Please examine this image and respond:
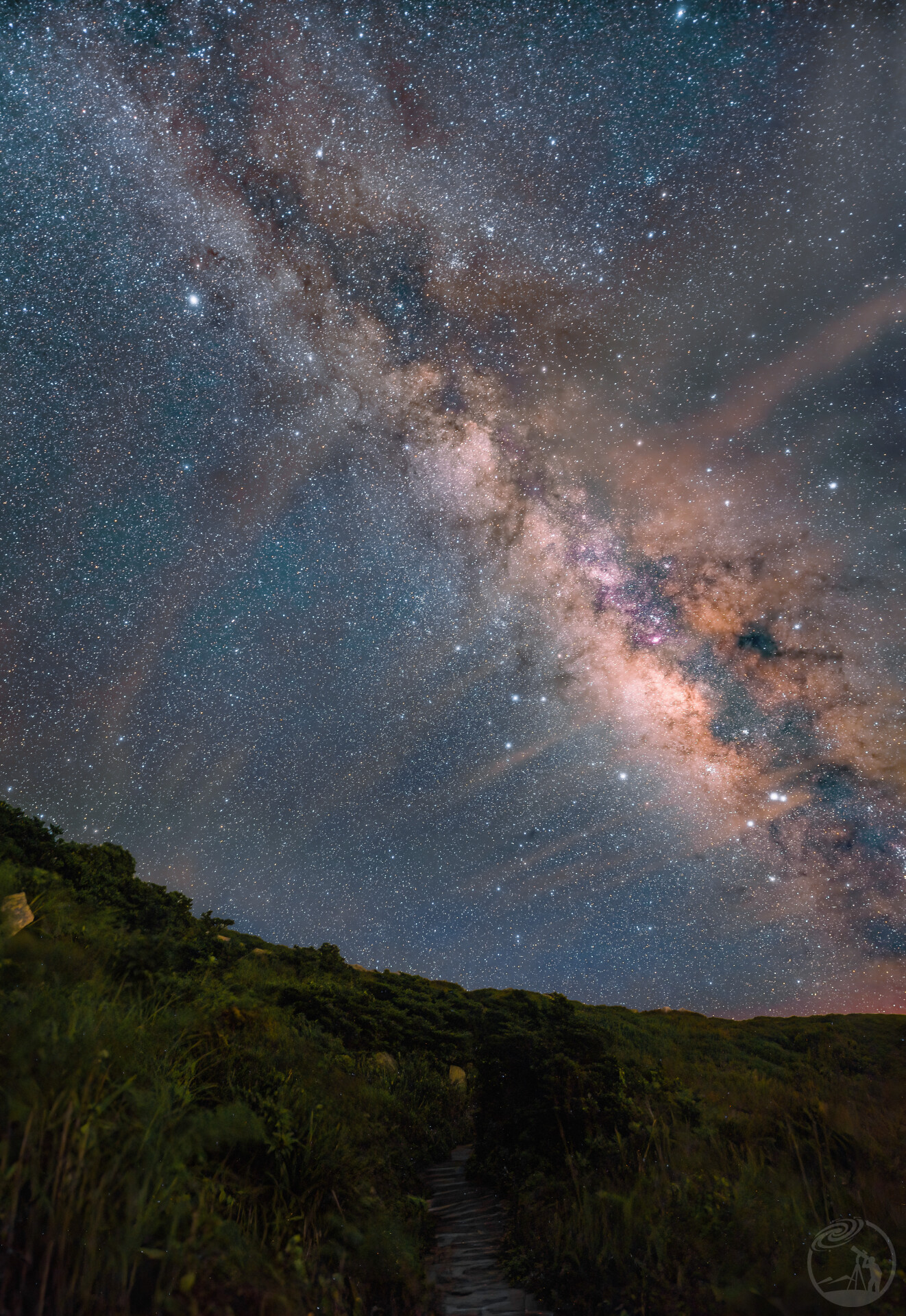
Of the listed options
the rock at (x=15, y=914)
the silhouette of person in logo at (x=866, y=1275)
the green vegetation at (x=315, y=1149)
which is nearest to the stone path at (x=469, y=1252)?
the green vegetation at (x=315, y=1149)

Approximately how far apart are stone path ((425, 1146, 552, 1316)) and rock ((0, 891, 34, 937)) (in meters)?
4.19

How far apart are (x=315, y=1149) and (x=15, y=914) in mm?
3098

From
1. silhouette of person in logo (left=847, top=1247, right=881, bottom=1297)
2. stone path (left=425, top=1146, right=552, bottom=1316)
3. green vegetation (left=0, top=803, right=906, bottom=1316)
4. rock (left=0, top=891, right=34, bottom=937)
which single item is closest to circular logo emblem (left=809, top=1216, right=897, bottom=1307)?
silhouette of person in logo (left=847, top=1247, right=881, bottom=1297)

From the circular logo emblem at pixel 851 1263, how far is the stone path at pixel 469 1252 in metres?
1.92

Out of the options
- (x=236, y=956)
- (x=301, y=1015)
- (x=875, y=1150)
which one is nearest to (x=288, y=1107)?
(x=301, y=1015)

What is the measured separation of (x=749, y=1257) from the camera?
3.89m

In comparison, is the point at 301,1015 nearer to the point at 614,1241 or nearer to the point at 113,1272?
the point at 614,1241

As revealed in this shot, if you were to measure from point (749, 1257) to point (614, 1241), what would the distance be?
1017mm

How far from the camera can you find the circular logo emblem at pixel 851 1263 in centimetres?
336

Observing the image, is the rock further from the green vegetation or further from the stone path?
the stone path

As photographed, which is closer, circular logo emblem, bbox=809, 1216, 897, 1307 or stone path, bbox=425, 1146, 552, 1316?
circular logo emblem, bbox=809, 1216, 897, 1307

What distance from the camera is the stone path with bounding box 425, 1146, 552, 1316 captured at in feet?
14.6

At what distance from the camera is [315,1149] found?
4.75 meters

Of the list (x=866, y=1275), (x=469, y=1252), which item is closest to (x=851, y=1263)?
(x=866, y=1275)
